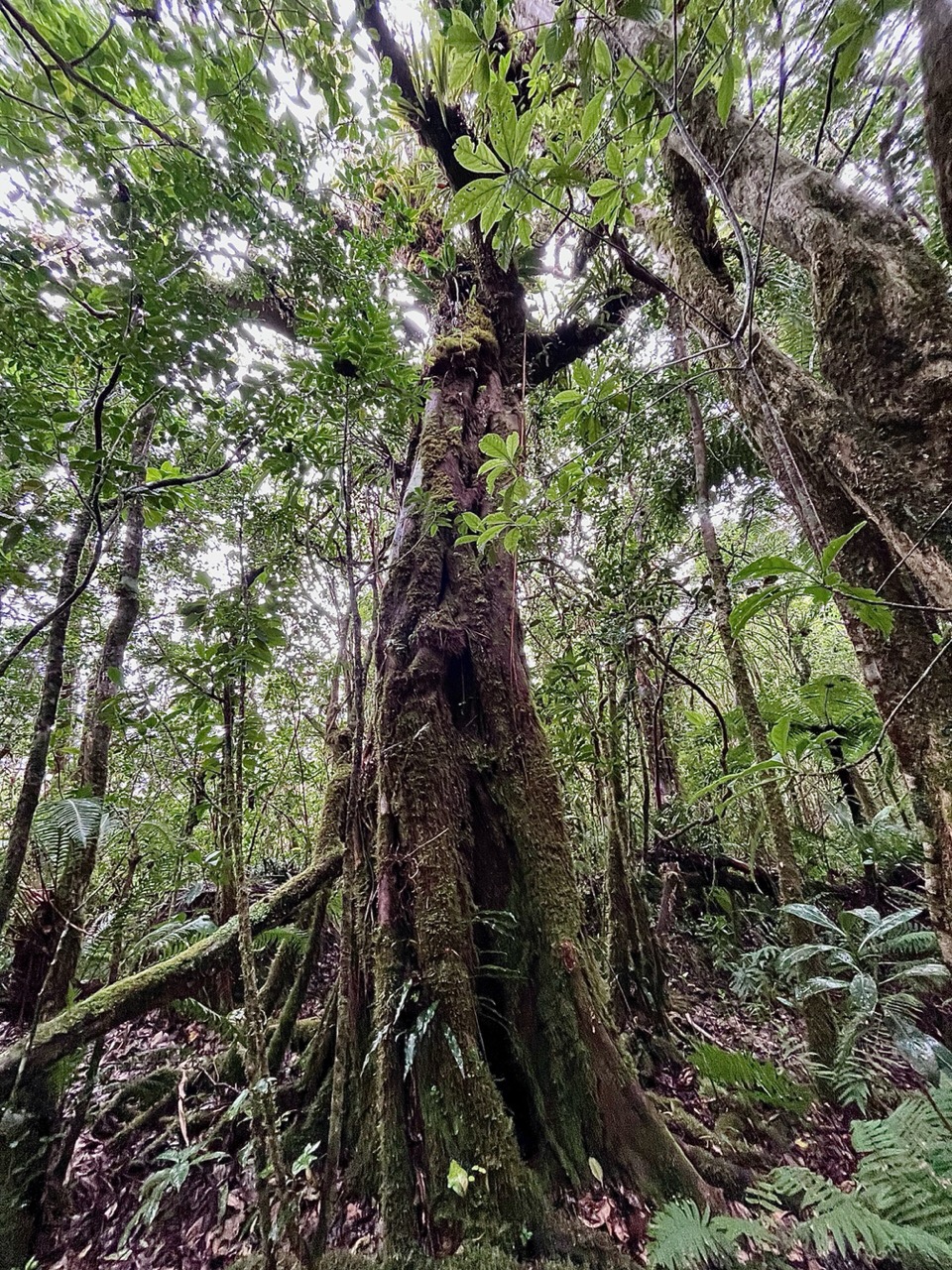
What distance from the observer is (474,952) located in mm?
2102

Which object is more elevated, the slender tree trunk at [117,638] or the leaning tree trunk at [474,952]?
the slender tree trunk at [117,638]

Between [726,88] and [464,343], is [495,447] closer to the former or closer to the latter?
[726,88]

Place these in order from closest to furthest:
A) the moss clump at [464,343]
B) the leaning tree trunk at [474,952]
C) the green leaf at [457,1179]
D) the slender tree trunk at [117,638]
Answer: the green leaf at [457,1179], the leaning tree trunk at [474,952], the slender tree trunk at [117,638], the moss clump at [464,343]

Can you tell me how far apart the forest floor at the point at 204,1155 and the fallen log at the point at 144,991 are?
0.22 metres

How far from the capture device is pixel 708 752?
4680 mm

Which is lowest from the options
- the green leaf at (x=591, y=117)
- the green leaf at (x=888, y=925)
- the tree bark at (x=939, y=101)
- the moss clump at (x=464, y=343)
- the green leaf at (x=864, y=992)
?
the green leaf at (x=864, y=992)

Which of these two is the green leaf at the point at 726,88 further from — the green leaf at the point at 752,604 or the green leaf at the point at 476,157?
the green leaf at the point at 752,604

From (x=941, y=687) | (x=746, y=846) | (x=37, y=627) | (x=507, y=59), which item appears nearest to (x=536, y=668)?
(x=746, y=846)

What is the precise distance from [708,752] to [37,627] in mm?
4825

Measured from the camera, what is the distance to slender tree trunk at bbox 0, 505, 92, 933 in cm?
178

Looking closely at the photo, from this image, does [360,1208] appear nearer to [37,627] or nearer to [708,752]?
[37,627]

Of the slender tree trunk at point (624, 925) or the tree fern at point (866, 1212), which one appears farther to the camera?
the slender tree trunk at point (624, 925)

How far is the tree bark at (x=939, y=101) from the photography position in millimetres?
932

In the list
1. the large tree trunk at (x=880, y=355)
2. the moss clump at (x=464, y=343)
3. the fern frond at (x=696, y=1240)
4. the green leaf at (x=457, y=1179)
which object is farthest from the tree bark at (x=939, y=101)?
the moss clump at (x=464, y=343)
